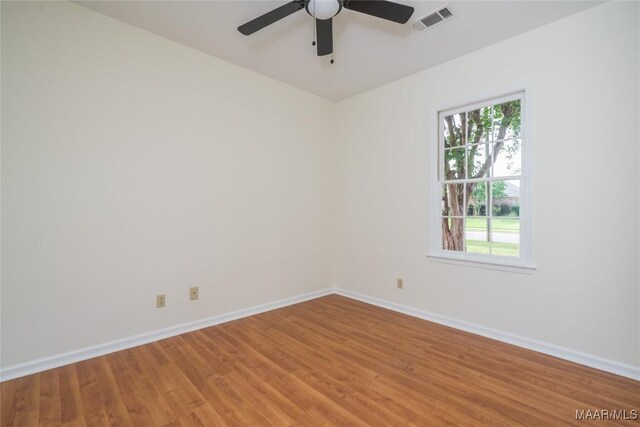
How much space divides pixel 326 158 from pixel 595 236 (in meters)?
2.92

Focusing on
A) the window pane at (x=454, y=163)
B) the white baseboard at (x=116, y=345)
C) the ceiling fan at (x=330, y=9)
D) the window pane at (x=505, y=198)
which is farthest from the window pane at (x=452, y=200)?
the white baseboard at (x=116, y=345)

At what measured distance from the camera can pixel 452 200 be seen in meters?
3.16

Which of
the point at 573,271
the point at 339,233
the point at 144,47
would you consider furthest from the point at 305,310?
the point at 144,47

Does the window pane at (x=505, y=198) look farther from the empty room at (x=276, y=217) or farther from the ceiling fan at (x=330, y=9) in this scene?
the ceiling fan at (x=330, y=9)

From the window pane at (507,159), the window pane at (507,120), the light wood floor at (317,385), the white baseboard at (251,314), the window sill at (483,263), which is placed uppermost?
the window pane at (507,120)

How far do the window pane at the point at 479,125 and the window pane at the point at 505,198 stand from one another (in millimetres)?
476

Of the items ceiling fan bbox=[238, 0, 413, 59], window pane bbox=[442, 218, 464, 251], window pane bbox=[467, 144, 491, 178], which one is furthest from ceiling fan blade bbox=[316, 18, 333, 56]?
window pane bbox=[442, 218, 464, 251]

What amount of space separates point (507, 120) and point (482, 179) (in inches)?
22.4

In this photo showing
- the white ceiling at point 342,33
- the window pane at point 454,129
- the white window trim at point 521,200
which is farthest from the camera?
the window pane at point 454,129

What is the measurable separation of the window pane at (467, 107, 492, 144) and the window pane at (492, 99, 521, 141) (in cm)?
6

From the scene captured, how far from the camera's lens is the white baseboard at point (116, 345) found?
208 cm

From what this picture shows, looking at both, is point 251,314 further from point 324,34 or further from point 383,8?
point 383,8

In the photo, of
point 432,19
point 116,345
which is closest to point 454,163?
point 432,19

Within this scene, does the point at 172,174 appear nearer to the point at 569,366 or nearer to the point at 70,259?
the point at 70,259
